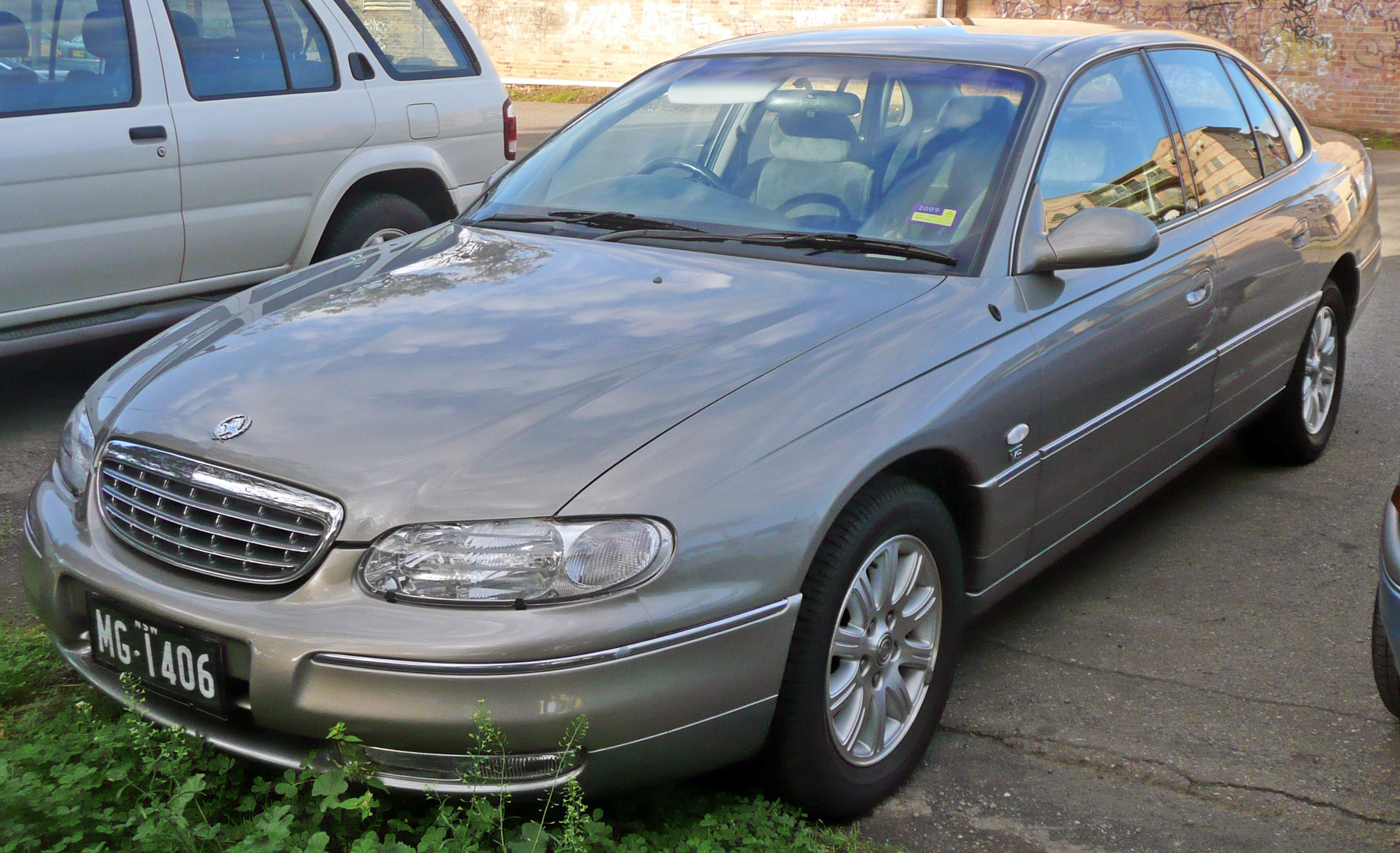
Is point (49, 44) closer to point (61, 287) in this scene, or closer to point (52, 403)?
point (61, 287)

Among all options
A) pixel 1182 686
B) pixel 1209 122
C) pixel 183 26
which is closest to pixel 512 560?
pixel 1182 686

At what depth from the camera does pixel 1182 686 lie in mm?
3574

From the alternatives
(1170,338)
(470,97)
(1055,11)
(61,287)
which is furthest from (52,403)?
(1055,11)

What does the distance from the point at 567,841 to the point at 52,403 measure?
422 cm

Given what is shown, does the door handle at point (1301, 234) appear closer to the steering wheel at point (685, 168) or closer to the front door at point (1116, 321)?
the front door at point (1116, 321)

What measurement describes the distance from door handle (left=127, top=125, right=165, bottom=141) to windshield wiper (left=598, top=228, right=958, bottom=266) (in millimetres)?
2807

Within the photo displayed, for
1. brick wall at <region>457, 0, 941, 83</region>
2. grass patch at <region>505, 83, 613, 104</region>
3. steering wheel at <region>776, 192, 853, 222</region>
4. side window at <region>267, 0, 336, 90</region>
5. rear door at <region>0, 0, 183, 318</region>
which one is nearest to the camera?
steering wheel at <region>776, 192, 853, 222</region>

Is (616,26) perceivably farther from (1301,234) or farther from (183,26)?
(1301,234)

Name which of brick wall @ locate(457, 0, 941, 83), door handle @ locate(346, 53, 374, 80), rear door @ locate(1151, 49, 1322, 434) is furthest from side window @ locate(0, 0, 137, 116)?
brick wall @ locate(457, 0, 941, 83)

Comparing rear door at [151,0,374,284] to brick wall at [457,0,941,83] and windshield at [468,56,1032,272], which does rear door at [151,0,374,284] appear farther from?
brick wall at [457,0,941,83]

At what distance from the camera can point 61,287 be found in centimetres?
523

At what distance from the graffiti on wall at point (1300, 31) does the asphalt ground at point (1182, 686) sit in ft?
40.1

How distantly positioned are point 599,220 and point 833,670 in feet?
5.07

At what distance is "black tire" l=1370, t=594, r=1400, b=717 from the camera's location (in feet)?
10.5
